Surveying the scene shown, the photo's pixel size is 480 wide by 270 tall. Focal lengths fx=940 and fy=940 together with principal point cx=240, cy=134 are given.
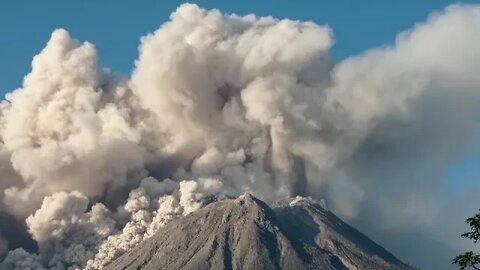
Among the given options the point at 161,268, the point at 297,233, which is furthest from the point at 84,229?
the point at 297,233

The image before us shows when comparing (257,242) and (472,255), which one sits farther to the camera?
→ (257,242)

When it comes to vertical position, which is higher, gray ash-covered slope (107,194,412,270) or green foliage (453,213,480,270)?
gray ash-covered slope (107,194,412,270)

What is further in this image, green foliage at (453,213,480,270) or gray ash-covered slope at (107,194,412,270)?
gray ash-covered slope at (107,194,412,270)

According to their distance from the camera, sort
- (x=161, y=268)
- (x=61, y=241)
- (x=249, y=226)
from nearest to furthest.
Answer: (x=61, y=241) < (x=161, y=268) < (x=249, y=226)

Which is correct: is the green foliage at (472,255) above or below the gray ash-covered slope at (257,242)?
below

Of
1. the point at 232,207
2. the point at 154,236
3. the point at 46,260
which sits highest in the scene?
the point at 232,207

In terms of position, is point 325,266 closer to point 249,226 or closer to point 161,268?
point 249,226

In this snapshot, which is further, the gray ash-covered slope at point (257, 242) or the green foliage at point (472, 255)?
the gray ash-covered slope at point (257, 242)

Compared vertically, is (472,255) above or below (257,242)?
below
